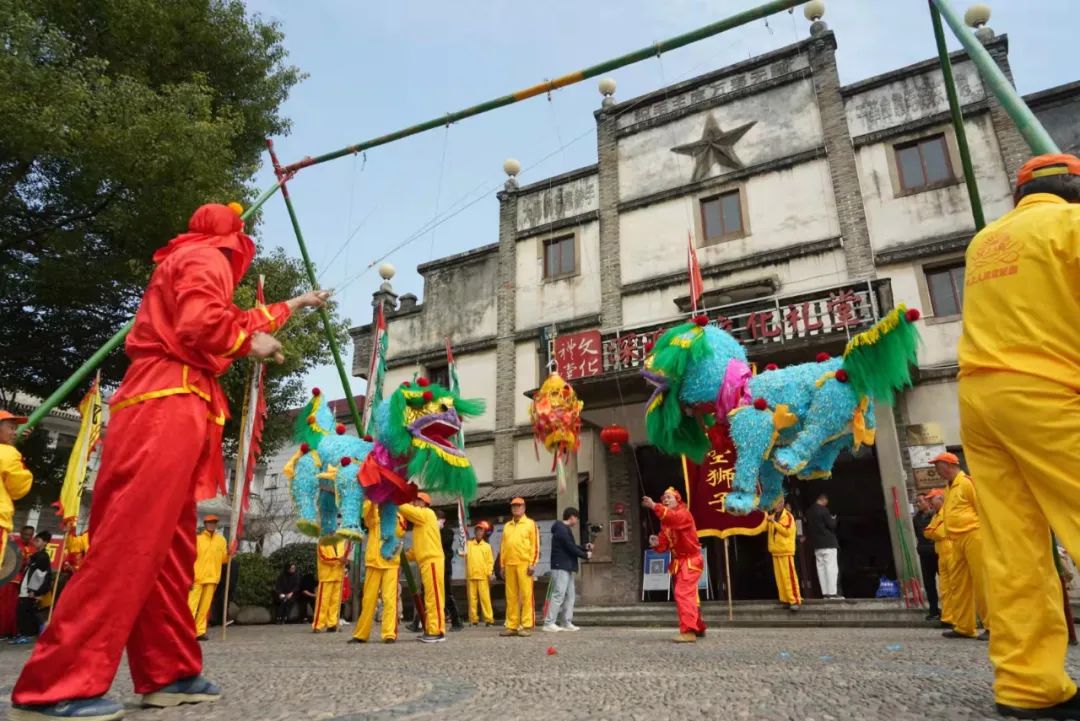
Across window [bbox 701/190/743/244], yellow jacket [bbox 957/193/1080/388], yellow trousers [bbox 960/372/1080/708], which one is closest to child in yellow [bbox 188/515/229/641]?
yellow trousers [bbox 960/372/1080/708]

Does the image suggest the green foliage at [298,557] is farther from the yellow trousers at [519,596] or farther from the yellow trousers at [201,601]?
the yellow trousers at [519,596]

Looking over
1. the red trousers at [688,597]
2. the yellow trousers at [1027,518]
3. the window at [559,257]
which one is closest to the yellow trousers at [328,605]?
the red trousers at [688,597]

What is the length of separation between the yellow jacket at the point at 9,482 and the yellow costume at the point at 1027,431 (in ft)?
23.3

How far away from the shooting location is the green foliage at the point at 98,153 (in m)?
8.66

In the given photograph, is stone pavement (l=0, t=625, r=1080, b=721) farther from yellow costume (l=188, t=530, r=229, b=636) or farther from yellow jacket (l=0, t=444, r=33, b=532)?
yellow costume (l=188, t=530, r=229, b=636)

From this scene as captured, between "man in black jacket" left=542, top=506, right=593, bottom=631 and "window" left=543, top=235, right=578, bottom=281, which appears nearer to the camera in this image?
"man in black jacket" left=542, top=506, right=593, bottom=631

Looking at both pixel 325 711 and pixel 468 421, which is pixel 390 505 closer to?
pixel 325 711

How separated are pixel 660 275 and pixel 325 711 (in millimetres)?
13506

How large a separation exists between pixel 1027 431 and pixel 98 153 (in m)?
10.2

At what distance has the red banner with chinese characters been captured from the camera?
1219 centimetres

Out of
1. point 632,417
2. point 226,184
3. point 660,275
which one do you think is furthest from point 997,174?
point 226,184

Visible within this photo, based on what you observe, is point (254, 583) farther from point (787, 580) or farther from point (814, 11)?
point (814, 11)

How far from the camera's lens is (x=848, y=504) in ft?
46.5

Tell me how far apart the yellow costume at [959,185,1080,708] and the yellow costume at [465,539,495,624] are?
34.8 feet
